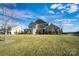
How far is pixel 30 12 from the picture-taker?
1.72 meters

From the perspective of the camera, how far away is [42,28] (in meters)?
1.73

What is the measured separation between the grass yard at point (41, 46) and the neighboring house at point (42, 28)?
4 centimetres

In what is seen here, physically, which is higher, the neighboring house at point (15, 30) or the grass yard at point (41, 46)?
the neighboring house at point (15, 30)

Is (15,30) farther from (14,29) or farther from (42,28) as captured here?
(42,28)

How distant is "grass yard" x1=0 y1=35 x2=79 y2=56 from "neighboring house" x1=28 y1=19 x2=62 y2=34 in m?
0.04

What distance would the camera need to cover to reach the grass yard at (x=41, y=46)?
170 centimetres

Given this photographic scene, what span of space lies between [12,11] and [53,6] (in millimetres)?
400

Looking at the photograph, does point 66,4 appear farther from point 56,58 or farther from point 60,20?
point 56,58

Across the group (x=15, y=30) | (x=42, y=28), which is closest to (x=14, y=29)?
(x=15, y=30)

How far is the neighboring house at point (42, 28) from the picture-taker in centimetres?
172

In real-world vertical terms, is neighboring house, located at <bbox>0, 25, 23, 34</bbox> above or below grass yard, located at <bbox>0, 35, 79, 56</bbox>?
above

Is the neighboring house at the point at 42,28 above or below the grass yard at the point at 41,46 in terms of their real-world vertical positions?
above

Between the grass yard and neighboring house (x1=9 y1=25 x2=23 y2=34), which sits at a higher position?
neighboring house (x1=9 y1=25 x2=23 y2=34)

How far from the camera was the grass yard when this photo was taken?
5.57ft
